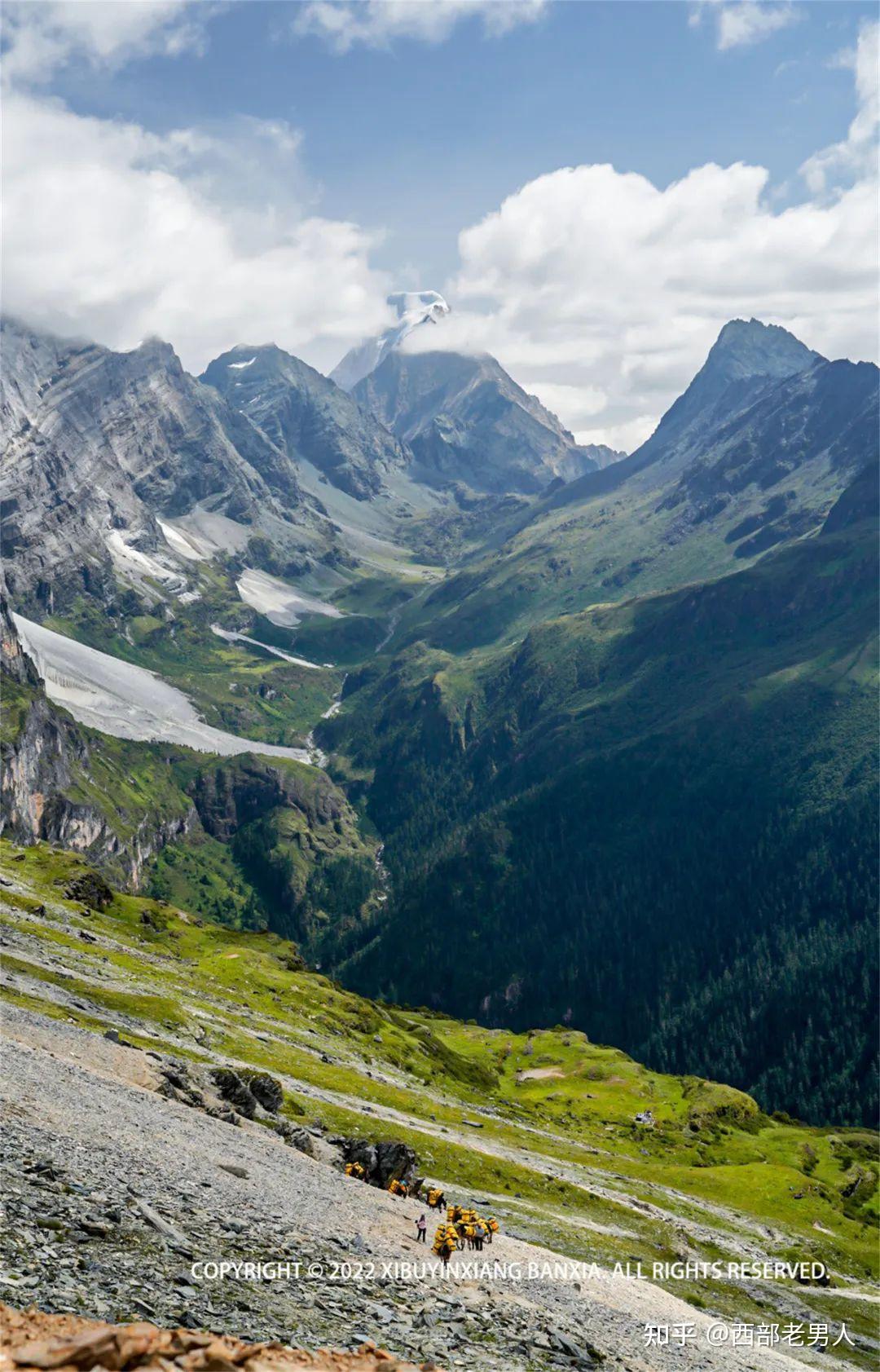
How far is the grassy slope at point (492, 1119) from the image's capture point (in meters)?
80.3

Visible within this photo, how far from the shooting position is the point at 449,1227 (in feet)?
152

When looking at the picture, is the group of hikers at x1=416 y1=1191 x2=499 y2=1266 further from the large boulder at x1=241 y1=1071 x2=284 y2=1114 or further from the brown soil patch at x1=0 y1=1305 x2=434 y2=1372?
the brown soil patch at x1=0 y1=1305 x2=434 y2=1372

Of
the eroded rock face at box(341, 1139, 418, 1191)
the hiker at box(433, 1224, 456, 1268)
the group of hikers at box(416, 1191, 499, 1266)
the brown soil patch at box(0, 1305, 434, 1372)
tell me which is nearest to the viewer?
the brown soil patch at box(0, 1305, 434, 1372)

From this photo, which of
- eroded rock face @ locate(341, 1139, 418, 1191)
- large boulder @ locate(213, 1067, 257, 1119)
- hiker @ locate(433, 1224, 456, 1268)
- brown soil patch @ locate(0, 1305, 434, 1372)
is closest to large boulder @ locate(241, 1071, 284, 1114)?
large boulder @ locate(213, 1067, 257, 1119)

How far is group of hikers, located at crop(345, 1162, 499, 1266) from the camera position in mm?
43719

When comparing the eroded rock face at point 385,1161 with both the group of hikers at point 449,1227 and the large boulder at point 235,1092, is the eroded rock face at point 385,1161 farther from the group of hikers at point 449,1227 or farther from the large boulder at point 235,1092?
the large boulder at point 235,1092

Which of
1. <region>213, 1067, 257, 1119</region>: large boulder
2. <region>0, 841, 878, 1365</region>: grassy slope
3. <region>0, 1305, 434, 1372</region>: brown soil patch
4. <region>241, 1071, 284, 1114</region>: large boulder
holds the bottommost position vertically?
<region>0, 841, 878, 1365</region>: grassy slope

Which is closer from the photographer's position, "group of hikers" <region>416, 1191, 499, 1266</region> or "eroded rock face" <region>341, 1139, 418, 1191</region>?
"group of hikers" <region>416, 1191, 499, 1266</region>

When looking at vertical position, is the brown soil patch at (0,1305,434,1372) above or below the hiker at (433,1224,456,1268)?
above

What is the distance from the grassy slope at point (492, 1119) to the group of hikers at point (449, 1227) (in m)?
10.7

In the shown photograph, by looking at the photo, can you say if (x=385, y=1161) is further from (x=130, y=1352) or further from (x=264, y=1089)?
(x=130, y=1352)

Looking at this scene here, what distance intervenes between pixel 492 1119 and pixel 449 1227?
85.7 meters

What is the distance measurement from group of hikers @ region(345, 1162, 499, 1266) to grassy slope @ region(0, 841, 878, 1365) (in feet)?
35.2

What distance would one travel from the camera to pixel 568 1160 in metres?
112
